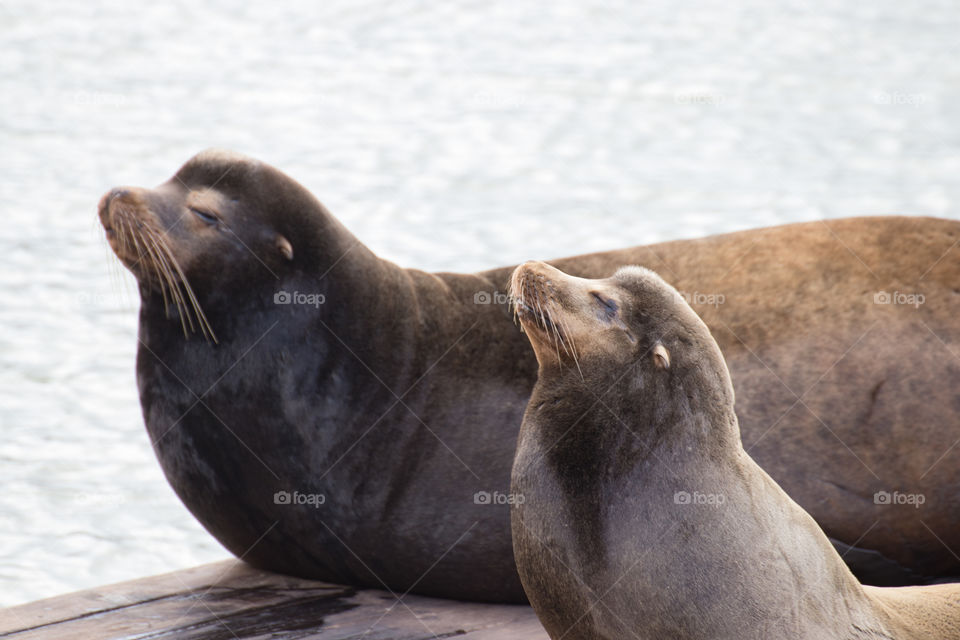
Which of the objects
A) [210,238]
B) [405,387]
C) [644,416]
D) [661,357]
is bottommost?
[405,387]

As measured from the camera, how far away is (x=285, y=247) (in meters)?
3.48

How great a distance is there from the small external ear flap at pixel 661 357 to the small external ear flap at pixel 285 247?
4.18 ft

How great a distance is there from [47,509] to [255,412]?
5.79 ft

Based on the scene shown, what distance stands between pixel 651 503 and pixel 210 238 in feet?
5.11

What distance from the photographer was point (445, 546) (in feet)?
11.3

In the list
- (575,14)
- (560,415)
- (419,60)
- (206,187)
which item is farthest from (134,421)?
(575,14)

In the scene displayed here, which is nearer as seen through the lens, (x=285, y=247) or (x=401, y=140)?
(x=285, y=247)

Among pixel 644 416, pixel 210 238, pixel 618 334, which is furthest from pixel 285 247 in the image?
pixel 644 416

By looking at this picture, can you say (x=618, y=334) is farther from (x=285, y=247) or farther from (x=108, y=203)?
(x=108, y=203)

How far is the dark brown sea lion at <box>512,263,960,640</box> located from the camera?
2461mm

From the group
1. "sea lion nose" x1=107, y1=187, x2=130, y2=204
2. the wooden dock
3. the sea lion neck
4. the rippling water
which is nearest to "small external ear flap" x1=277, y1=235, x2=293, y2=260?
"sea lion nose" x1=107, y1=187, x2=130, y2=204

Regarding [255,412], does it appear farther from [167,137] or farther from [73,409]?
[167,137]

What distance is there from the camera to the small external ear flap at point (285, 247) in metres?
3.49

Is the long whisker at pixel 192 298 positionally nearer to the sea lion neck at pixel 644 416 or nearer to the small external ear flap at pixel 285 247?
the small external ear flap at pixel 285 247
